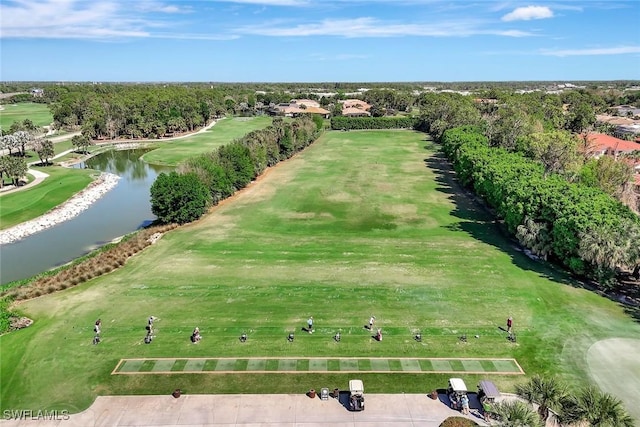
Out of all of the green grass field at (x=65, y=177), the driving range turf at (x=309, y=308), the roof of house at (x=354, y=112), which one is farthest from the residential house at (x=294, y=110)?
the driving range turf at (x=309, y=308)

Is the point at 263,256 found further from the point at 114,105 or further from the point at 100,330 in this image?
the point at 114,105

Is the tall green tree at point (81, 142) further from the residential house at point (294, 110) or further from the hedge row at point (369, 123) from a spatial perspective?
the residential house at point (294, 110)

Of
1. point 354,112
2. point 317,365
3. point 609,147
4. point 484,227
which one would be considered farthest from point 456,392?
point 354,112

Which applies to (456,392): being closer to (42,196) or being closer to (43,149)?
(42,196)

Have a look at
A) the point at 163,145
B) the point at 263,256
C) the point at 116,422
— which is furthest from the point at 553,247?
the point at 163,145

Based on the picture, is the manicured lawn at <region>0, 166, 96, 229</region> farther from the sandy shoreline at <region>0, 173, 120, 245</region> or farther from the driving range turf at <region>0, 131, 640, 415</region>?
the driving range turf at <region>0, 131, 640, 415</region>

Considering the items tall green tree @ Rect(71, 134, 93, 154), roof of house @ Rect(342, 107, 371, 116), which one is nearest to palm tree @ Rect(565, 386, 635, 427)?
tall green tree @ Rect(71, 134, 93, 154)
